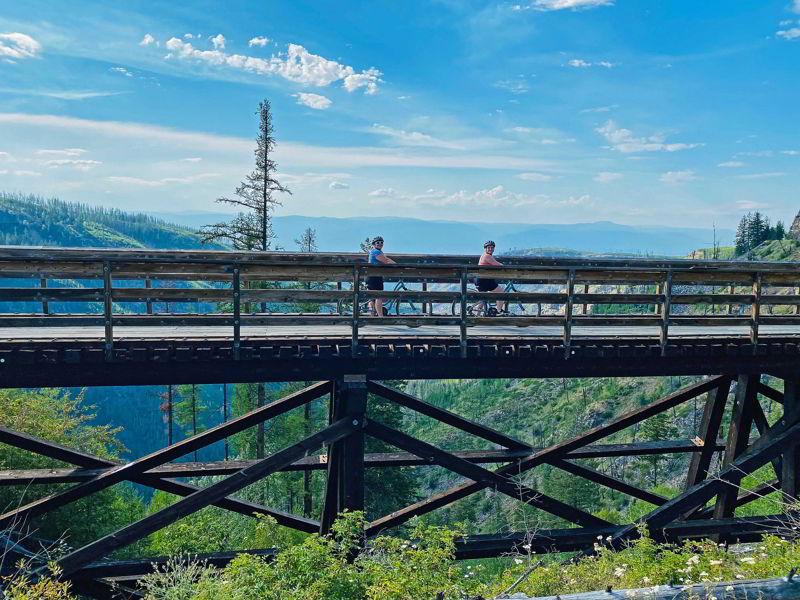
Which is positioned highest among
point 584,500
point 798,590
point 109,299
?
point 109,299

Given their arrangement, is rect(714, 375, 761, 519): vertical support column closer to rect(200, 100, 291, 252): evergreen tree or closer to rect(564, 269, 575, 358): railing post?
rect(564, 269, 575, 358): railing post

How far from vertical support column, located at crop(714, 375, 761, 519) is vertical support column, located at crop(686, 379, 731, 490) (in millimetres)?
246

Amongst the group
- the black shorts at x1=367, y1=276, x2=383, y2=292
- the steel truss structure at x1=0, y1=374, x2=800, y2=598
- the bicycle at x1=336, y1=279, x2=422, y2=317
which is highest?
the black shorts at x1=367, y1=276, x2=383, y2=292

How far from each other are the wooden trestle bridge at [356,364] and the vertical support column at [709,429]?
0.04 metres

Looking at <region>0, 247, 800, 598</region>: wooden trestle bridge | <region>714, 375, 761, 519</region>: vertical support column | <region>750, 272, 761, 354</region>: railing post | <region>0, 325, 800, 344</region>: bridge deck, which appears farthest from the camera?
<region>714, 375, 761, 519</region>: vertical support column

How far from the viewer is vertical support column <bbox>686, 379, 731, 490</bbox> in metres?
10.1

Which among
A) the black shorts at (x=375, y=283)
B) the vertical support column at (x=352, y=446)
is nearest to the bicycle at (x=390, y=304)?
the black shorts at (x=375, y=283)

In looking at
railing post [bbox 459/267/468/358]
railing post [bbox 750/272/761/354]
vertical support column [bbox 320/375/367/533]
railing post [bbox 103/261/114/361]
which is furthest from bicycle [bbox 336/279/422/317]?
railing post [bbox 750/272/761/354]

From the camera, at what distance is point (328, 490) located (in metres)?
8.53

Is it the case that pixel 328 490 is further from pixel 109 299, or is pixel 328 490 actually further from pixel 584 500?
pixel 584 500

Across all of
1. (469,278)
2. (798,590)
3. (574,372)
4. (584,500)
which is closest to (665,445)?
(574,372)

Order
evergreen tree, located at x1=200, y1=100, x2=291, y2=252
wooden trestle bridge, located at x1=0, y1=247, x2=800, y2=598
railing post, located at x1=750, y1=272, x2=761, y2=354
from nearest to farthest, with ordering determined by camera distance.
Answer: wooden trestle bridge, located at x1=0, y1=247, x2=800, y2=598 → railing post, located at x1=750, y1=272, x2=761, y2=354 → evergreen tree, located at x1=200, y1=100, x2=291, y2=252

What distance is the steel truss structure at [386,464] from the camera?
7.92 metres

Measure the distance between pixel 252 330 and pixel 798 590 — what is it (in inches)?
318
